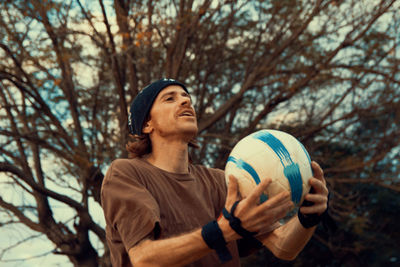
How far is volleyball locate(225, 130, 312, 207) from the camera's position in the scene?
247 centimetres

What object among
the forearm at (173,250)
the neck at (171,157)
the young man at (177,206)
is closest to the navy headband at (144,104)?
the young man at (177,206)

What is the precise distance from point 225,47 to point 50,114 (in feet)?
15.7

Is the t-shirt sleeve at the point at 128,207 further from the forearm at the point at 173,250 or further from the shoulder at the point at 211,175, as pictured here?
the shoulder at the point at 211,175

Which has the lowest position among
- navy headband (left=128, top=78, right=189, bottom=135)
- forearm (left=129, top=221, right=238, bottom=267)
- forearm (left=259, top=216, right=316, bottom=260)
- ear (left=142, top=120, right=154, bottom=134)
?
forearm (left=259, top=216, right=316, bottom=260)

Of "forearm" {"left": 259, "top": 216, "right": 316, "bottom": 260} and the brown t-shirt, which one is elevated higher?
the brown t-shirt

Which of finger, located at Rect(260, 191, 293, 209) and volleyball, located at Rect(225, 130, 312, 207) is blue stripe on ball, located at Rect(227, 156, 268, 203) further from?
finger, located at Rect(260, 191, 293, 209)

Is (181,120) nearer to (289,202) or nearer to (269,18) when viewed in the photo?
(289,202)

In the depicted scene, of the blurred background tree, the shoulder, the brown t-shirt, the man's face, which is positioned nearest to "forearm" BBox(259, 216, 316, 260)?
the brown t-shirt

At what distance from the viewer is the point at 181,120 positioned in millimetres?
3061

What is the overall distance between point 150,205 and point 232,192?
1.75ft

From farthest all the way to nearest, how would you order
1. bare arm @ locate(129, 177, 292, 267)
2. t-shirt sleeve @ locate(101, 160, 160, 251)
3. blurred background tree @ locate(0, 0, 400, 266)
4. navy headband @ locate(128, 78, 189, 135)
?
blurred background tree @ locate(0, 0, 400, 266) < navy headband @ locate(128, 78, 189, 135) < t-shirt sleeve @ locate(101, 160, 160, 251) < bare arm @ locate(129, 177, 292, 267)

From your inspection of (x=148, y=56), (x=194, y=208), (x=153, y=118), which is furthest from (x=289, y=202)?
(x=148, y=56)

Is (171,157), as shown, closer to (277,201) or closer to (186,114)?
(186,114)

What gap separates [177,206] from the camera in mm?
2818
